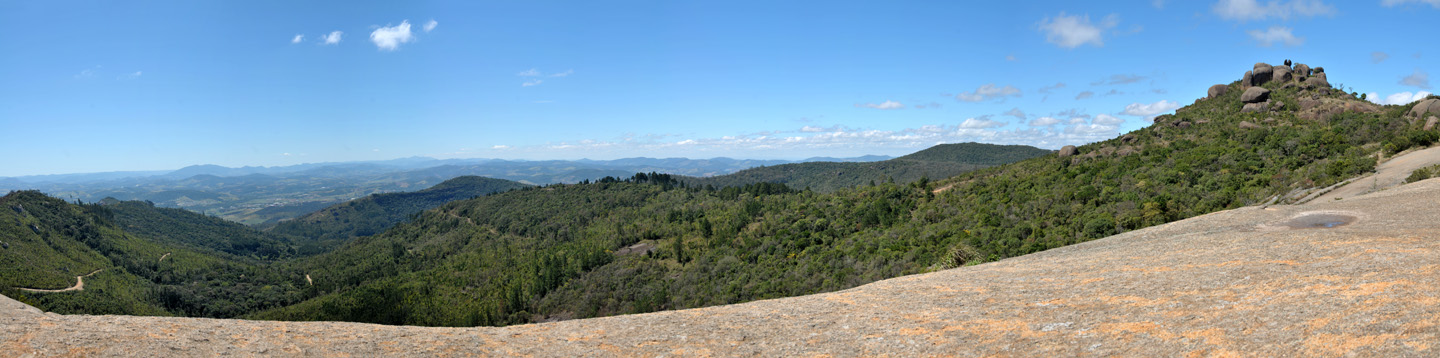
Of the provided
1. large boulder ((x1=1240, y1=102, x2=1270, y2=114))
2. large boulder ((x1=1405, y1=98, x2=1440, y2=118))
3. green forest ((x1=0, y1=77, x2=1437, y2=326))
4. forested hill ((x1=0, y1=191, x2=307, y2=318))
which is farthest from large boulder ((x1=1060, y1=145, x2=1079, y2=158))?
forested hill ((x1=0, y1=191, x2=307, y2=318))

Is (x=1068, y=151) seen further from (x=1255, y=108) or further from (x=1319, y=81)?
(x=1319, y=81)

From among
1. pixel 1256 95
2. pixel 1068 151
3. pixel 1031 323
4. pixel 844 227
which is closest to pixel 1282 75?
pixel 1256 95

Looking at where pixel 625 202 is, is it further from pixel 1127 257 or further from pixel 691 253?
pixel 1127 257

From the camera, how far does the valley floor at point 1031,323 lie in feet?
21.0

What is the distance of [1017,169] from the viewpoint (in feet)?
243

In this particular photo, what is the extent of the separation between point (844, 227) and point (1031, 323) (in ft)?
237

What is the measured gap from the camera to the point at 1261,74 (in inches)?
2862

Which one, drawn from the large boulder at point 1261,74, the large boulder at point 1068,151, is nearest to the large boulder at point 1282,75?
the large boulder at point 1261,74

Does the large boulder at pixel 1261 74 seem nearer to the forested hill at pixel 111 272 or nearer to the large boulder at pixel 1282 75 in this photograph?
the large boulder at pixel 1282 75

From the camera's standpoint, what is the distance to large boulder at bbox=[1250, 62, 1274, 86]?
2849 inches

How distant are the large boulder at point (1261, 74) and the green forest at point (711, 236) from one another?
76.2 inches

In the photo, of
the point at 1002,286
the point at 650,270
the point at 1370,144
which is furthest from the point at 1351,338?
the point at 650,270

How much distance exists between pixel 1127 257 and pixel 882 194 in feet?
246

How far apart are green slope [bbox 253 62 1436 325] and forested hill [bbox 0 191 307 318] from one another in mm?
15834
